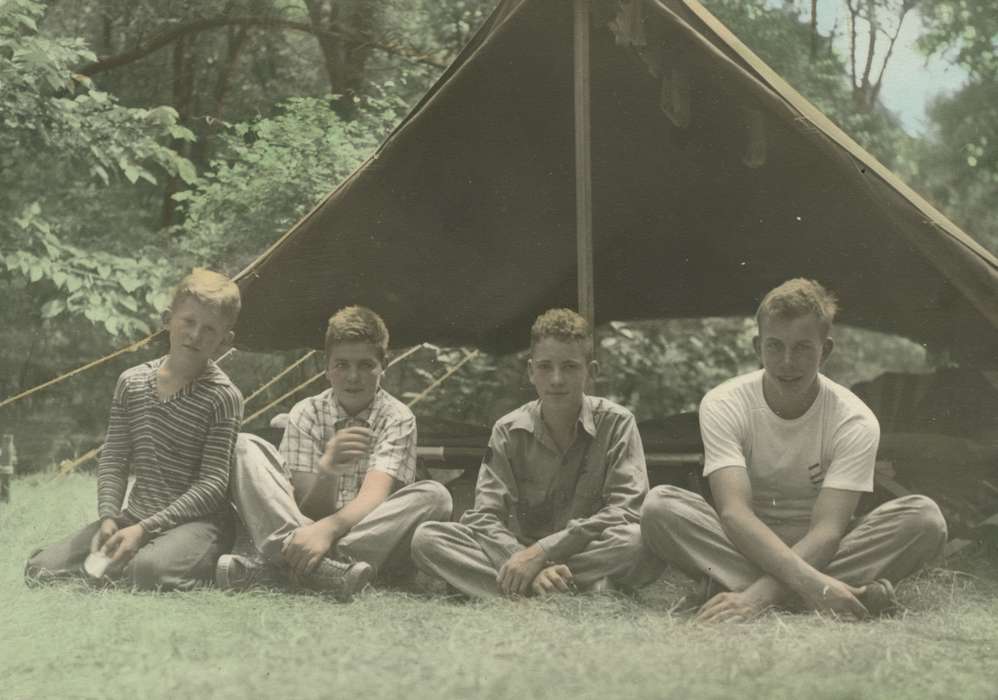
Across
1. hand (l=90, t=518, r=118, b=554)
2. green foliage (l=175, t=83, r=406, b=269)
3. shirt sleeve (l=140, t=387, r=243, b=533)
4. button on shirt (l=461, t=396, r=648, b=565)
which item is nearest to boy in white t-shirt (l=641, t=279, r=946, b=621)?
button on shirt (l=461, t=396, r=648, b=565)

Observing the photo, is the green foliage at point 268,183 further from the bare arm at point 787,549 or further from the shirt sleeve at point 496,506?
the bare arm at point 787,549

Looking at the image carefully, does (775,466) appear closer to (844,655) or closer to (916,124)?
(844,655)

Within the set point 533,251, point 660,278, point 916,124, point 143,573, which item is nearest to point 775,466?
point 143,573

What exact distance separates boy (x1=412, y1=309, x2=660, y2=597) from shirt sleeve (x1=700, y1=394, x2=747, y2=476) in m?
0.28

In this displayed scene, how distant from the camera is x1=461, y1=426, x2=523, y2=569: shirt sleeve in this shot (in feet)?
10.1

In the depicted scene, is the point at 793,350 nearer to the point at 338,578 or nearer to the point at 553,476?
the point at 553,476

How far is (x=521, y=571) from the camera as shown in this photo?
A: 9.68ft

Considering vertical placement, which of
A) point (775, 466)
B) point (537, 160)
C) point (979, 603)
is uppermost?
point (537, 160)

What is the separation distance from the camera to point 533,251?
18.8 feet

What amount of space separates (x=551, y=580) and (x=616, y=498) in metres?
0.36

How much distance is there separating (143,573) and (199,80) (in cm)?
445

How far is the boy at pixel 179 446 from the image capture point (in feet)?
10.3

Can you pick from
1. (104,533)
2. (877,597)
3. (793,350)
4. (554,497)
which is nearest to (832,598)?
(877,597)

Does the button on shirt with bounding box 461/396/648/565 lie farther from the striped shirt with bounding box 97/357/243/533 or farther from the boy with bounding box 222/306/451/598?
the striped shirt with bounding box 97/357/243/533
